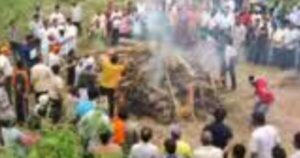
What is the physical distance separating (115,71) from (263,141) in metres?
4.68

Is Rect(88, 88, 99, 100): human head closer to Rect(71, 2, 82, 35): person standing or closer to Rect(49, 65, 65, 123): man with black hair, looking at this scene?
Rect(49, 65, 65, 123): man with black hair

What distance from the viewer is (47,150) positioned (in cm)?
1090

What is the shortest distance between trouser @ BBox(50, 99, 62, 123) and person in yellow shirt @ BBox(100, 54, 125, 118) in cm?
175

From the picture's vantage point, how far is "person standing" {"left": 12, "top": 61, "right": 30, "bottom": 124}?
15.1 metres

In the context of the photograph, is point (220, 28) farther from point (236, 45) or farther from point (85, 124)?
point (85, 124)

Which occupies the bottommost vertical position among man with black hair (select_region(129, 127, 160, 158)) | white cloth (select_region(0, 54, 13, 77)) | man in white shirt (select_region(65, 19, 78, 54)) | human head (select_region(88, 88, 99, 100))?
man with black hair (select_region(129, 127, 160, 158))

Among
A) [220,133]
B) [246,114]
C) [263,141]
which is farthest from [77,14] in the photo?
[263,141]

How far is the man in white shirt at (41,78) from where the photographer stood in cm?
1514

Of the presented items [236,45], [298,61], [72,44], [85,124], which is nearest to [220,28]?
[236,45]

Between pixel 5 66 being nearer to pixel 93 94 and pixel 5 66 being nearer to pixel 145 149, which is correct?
pixel 93 94

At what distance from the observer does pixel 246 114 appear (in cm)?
1789

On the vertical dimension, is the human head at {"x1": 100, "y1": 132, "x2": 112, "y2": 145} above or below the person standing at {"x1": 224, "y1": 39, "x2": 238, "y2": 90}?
below

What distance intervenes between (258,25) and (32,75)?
8462 millimetres

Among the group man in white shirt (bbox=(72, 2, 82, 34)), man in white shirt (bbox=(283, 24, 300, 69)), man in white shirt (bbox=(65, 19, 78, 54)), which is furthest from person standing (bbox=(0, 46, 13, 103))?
man in white shirt (bbox=(283, 24, 300, 69))
